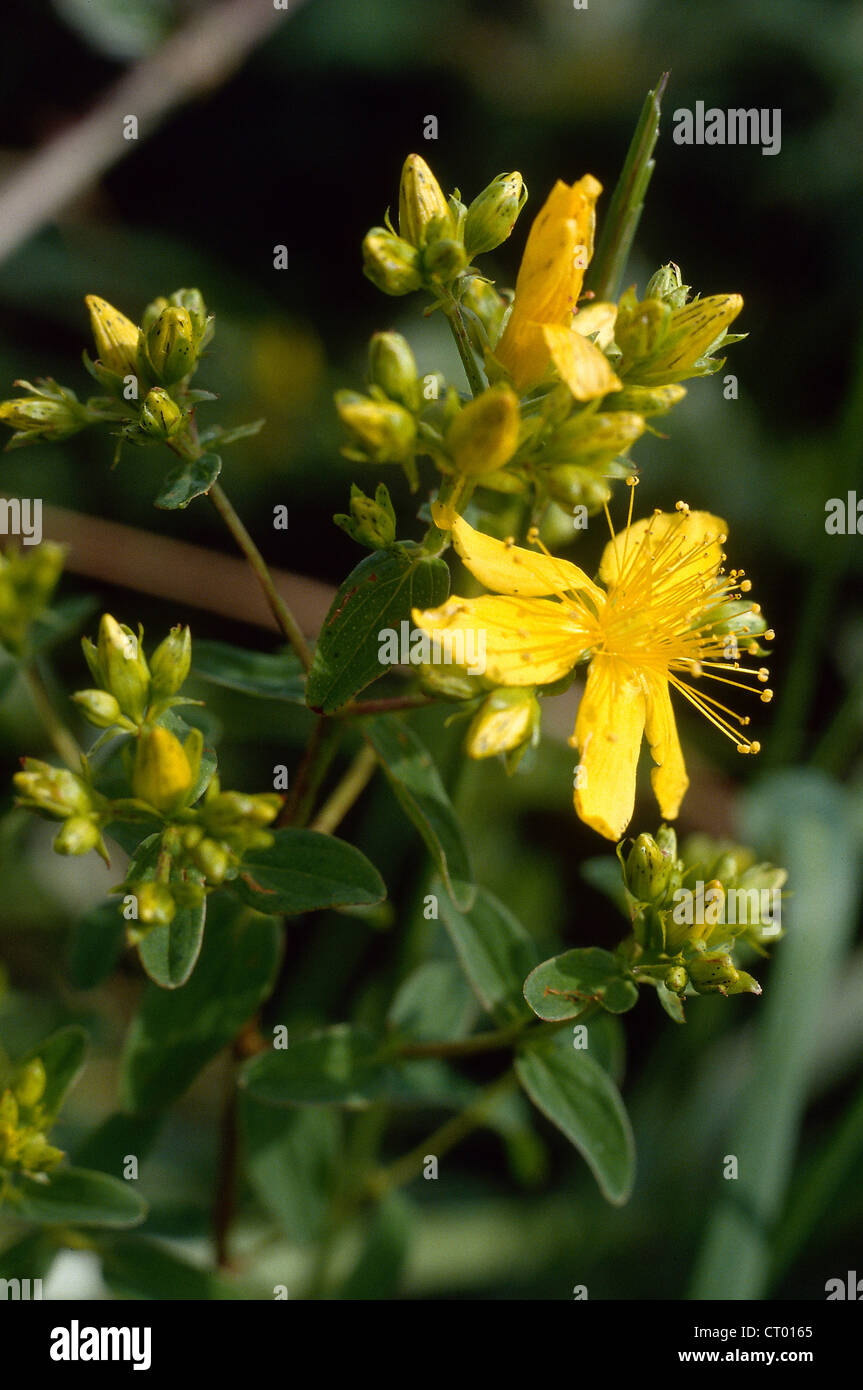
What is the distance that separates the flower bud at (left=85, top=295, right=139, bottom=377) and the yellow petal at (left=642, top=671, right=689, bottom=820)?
36.3 inches

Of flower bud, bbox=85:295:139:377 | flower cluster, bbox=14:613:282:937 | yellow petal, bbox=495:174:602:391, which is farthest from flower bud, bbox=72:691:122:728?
yellow petal, bbox=495:174:602:391

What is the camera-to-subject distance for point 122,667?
1519 millimetres

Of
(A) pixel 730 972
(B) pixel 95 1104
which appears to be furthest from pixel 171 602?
(A) pixel 730 972

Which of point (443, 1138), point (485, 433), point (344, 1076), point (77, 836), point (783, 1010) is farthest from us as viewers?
point (783, 1010)

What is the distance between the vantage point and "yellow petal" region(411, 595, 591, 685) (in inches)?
58.0

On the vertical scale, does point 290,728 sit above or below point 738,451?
below

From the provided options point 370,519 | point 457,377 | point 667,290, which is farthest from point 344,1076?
point 457,377

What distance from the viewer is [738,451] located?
3432 millimetres

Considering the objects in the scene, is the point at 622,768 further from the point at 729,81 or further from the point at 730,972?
the point at 729,81

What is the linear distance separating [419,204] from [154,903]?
99 cm

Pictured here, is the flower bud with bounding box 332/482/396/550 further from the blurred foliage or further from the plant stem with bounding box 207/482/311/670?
the blurred foliage

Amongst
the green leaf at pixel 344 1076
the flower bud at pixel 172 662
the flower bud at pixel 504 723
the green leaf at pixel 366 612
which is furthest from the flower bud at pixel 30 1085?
the flower bud at pixel 504 723

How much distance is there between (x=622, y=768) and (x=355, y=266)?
2400mm

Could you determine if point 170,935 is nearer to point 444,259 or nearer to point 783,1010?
point 444,259
